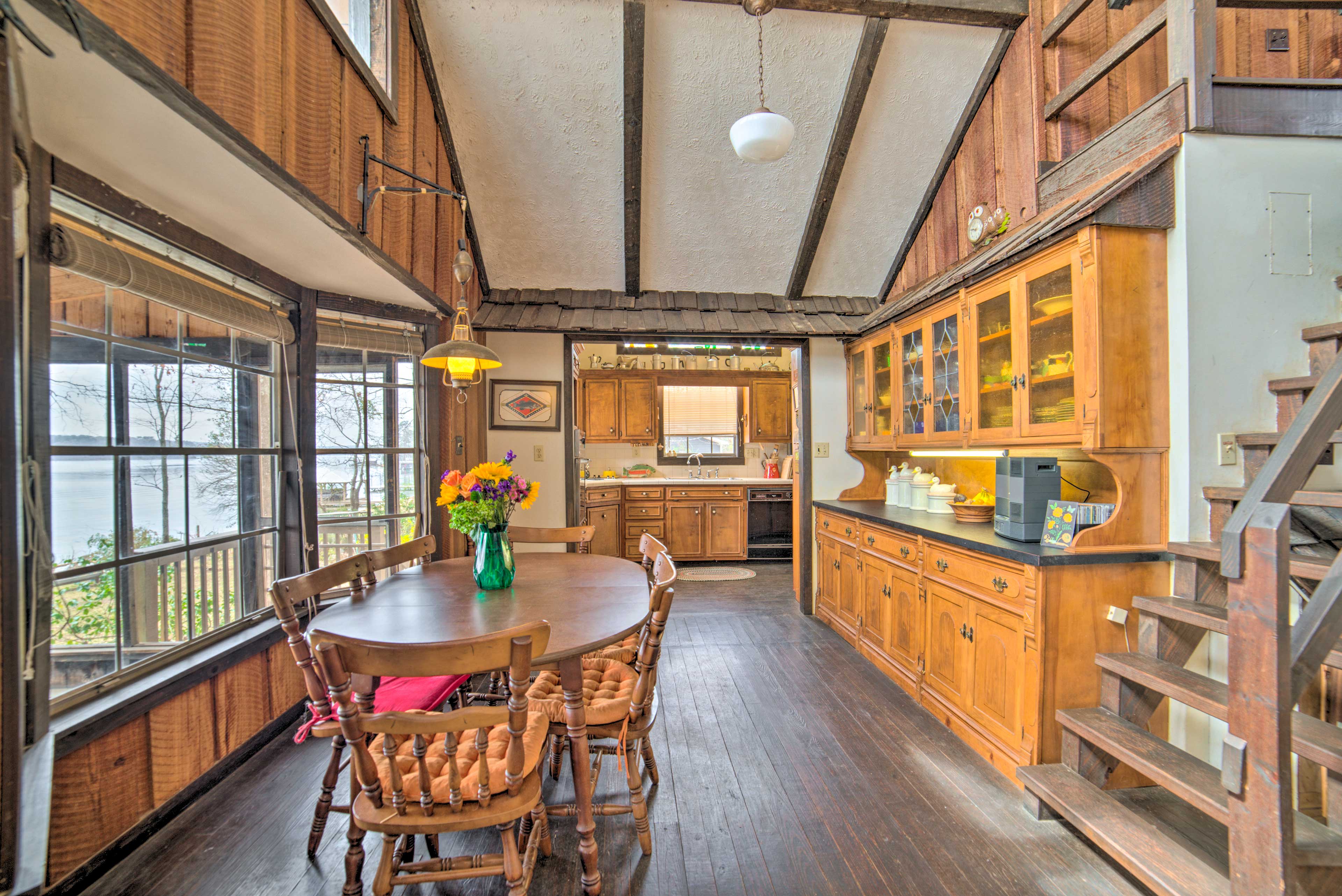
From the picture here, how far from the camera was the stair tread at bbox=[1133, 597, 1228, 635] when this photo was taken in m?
1.63

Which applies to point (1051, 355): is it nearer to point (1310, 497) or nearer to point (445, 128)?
point (1310, 497)

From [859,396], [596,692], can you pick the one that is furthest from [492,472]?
[859,396]

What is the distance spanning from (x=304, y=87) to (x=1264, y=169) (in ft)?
A: 11.1

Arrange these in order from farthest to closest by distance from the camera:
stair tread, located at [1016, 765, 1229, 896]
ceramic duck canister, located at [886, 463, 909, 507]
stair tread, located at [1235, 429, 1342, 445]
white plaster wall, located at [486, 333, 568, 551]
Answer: white plaster wall, located at [486, 333, 568, 551]
ceramic duck canister, located at [886, 463, 909, 507]
stair tread, located at [1235, 429, 1342, 445]
stair tread, located at [1016, 765, 1229, 896]

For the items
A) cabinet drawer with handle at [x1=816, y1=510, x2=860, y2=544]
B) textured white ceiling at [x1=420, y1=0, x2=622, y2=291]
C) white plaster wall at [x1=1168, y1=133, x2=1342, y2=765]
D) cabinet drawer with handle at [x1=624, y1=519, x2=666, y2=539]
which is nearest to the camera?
white plaster wall at [x1=1168, y1=133, x2=1342, y2=765]

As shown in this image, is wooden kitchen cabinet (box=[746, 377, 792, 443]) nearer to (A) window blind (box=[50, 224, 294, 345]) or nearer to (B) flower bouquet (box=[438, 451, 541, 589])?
(B) flower bouquet (box=[438, 451, 541, 589])

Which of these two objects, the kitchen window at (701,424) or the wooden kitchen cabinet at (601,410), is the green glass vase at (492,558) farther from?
the kitchen window at (701,424)

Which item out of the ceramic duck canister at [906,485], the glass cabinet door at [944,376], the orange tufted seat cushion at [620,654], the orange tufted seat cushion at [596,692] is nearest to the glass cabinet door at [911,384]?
the glass cabinet door at [944,376]

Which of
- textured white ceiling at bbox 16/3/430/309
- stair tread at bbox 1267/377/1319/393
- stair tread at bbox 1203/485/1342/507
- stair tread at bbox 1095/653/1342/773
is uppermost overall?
textured white ceiling at bbox 16/3/430/309

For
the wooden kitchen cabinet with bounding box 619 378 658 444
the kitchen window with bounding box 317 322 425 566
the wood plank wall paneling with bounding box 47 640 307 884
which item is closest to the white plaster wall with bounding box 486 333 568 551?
the kitchen window with bounding box 317 322 425 566

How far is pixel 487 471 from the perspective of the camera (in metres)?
1.92

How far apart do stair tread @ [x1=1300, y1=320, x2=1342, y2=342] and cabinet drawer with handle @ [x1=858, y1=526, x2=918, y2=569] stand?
156 centimetres

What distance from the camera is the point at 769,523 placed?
614 centimetres

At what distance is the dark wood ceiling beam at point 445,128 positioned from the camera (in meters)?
2.72
